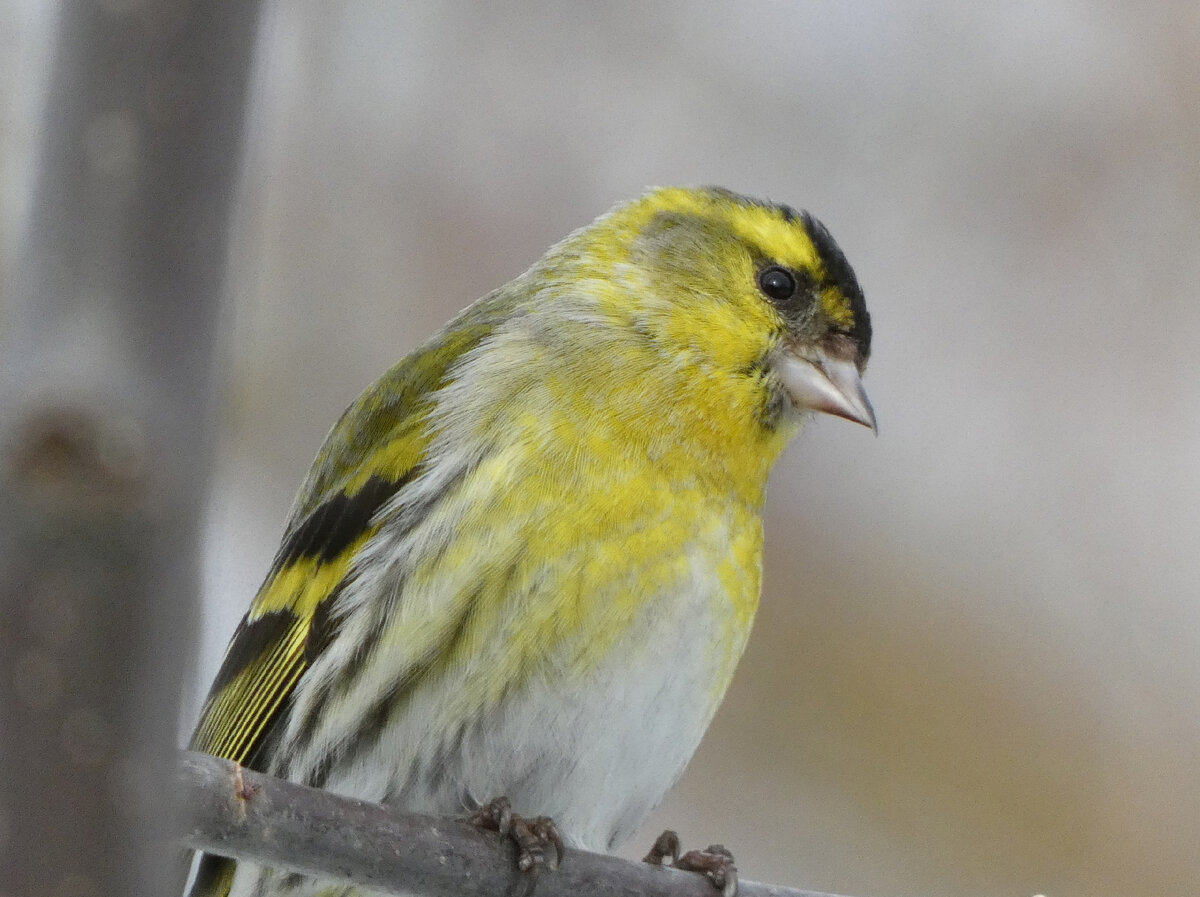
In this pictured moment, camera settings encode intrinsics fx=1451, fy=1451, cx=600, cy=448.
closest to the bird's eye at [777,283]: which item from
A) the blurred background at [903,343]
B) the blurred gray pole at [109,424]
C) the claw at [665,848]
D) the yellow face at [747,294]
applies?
the yellow face at [747,294]

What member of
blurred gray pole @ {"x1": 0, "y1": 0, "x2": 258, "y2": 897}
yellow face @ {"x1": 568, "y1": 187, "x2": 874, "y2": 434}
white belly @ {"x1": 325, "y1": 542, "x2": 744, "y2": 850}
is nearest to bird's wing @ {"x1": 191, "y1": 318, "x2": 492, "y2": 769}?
white belly @ {"x1": 325, "y1": 542, "x2": 744, "y2": 850}

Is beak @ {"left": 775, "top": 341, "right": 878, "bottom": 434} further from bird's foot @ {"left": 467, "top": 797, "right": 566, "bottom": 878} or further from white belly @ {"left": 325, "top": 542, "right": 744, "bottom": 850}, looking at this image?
bird's foot @ {"left": 467, "top": 797, "right": 566, "bottom": 878}

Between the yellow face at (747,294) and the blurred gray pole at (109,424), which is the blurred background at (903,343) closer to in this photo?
the yellow face at (747,294)

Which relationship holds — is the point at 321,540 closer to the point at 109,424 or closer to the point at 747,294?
the point at 747,294

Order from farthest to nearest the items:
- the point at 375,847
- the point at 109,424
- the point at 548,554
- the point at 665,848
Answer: the point at 665,848 < the point at 548,554 < the point at 375,847 < the point at 109,424

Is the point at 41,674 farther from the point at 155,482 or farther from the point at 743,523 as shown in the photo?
the point at 743,523

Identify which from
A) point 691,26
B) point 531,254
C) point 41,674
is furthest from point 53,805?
point 691,26

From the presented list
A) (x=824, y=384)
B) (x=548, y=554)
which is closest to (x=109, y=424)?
(x=548, y=554)
